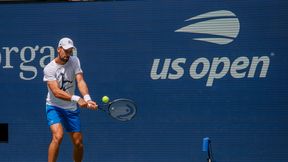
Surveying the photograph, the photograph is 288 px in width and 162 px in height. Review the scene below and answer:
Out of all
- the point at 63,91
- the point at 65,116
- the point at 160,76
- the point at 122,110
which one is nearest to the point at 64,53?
the point at 63,91

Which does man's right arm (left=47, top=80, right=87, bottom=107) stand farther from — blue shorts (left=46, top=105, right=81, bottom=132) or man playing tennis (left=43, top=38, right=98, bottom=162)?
blue shorts (left=46, top=105, right=81, bottom=132)

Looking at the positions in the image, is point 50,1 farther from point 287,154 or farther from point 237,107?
point 287,154

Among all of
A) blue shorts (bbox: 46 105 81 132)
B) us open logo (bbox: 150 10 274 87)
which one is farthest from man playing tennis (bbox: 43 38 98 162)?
us open logo (bbox: 150 10 274 87)

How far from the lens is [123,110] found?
834cm

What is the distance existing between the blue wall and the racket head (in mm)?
1450

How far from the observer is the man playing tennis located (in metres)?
8.31

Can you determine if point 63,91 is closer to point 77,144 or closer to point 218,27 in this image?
point 77,144

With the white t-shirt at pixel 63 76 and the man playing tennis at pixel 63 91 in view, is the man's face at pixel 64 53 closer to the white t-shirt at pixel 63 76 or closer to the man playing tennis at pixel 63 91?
the man playing tennis at pixel 63 91

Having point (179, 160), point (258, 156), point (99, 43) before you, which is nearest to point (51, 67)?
point (99, 43)

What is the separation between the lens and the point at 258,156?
9.52 metres

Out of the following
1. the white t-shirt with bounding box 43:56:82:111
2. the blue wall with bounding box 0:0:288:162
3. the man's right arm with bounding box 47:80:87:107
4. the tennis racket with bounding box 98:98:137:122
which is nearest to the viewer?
the man's right arm with bounding box 47:80:87:107

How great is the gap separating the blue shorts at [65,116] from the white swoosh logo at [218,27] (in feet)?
6.61

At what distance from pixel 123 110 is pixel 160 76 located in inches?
59.4

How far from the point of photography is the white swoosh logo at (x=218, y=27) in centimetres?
949
